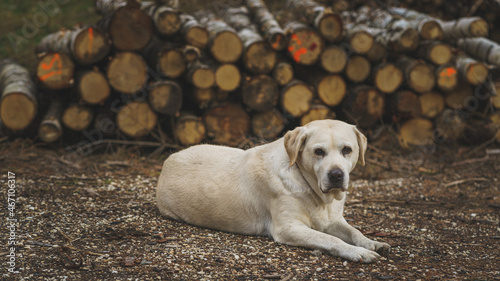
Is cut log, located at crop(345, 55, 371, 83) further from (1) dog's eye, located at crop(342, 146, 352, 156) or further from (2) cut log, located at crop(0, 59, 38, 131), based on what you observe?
(2) cut log, located at crop(0, 59, 38, 131)

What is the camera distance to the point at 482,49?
24.3 ft

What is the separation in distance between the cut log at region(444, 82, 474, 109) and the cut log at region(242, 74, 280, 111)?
2.82m

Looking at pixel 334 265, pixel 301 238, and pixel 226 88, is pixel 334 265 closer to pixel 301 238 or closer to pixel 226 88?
pixel 301 238

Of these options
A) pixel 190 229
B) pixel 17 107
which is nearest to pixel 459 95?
pixel 190 229

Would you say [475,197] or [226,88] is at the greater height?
[226,88]

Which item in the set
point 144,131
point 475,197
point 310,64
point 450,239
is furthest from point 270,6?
point 450,239

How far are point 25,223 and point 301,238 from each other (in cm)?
223

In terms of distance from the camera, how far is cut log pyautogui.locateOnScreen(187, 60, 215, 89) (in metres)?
6.37

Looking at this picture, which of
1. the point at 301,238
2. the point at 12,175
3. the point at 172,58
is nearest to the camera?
the point at 301,238

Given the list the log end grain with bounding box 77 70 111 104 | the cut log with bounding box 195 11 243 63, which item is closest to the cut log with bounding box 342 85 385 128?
the cut log with bounding box 195 11 243 63

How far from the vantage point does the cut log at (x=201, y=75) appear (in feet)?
20.9

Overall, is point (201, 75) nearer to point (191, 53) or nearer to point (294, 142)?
point (191, 53)

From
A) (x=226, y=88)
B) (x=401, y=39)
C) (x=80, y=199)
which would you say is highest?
(x=401, y=39)

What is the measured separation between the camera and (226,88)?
6.58m
